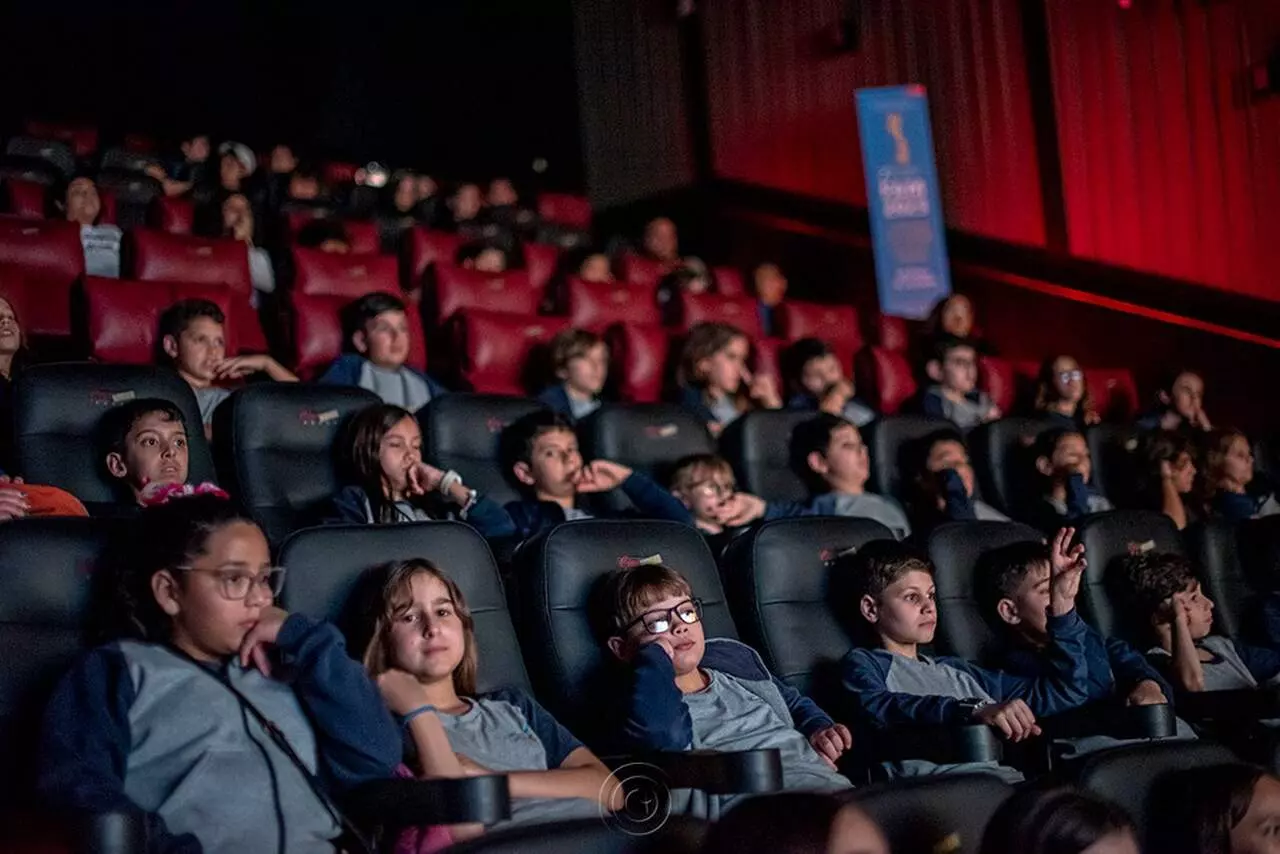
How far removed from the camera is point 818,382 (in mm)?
5668

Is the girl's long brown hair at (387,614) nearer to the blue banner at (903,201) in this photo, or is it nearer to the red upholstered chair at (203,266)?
the red upholstered chair at (203,266)

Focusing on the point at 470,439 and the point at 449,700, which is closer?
the point at 449,700

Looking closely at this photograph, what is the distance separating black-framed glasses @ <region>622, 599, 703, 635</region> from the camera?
2.67m

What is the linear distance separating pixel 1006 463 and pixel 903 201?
11.6 feet

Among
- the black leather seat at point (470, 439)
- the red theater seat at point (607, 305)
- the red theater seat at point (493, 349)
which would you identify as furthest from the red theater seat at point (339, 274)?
the black leather seat at point (470, 439)

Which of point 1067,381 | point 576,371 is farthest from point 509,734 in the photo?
point 1067,381

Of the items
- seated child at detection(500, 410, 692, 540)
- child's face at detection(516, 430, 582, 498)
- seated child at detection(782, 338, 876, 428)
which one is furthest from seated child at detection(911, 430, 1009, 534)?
child's face at detection(516, 430, 582, 498)

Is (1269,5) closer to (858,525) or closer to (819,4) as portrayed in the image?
(819,4)

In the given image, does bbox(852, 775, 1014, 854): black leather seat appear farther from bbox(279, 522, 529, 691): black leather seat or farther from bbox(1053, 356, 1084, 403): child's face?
bbox(1053, 356, 1084, 403): child's face

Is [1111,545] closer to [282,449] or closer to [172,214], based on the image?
[282,449]

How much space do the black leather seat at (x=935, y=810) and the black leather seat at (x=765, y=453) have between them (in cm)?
243

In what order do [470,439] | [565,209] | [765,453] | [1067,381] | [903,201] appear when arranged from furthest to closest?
Result: 1. [565,209]
2. [903,201]
3. [1067,381]
4. [765,453]
5. [470,439]

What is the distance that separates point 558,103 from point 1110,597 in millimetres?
8017

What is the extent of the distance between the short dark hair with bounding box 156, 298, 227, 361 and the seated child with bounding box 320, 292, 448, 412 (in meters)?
0.51
